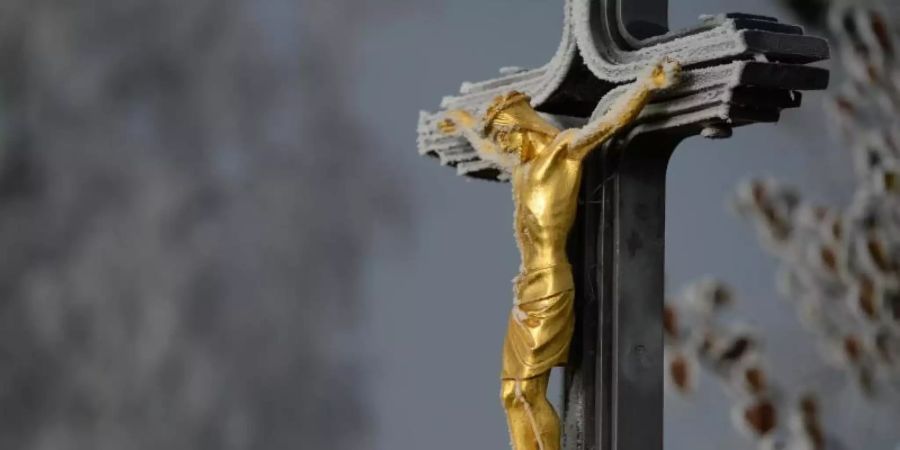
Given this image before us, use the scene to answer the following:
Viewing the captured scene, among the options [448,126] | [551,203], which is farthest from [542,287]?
[448,126]

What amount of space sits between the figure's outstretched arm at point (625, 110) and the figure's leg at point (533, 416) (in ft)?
1.79

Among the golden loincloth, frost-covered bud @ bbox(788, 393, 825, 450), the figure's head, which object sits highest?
the figure's head

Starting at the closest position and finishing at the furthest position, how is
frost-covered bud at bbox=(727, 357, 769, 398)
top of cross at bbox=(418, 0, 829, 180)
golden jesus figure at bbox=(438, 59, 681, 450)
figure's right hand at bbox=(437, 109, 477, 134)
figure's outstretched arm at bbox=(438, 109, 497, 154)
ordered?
top of cross at bbox=(418, 0, 829, 180)
golden jesus figure at bbox=(438, 59, 681, 450)
figure's outstretched arm at bbox=(438, 109, 497, 154)
figure's right hand at bbox=(437, 109, 477, 134)
frost-covered bud at bbox=(727, 357, 769, 398)

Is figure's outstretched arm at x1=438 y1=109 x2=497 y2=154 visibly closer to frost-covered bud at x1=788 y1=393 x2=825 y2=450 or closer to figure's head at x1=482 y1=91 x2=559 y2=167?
figure's head at x1=482 y1=91 x2=559 y2=167

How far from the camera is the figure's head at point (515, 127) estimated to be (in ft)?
12.5

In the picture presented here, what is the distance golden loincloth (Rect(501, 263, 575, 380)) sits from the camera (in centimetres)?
370

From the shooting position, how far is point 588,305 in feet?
12.3

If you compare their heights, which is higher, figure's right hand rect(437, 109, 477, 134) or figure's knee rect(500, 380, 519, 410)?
figure's right hand rect(437, 109, 477, 134)

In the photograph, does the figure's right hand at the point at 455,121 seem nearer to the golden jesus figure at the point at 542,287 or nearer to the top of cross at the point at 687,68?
the top of cross at the point at 687,68

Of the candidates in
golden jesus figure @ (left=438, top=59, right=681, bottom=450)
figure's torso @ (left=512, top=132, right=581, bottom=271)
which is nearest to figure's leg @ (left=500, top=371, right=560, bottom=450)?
golden jesus figure @ (left=438, top=59, right=681, bottom=450)

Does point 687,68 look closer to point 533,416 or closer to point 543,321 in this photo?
point 543,321

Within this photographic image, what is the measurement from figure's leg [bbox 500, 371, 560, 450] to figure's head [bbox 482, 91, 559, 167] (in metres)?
0.55

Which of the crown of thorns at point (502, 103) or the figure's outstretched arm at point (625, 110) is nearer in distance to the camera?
the figure's outstretched arm at point (625, 110)

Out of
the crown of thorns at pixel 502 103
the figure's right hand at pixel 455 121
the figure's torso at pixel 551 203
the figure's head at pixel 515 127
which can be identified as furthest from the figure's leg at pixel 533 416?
the figure's right hand at pixel 455 121
